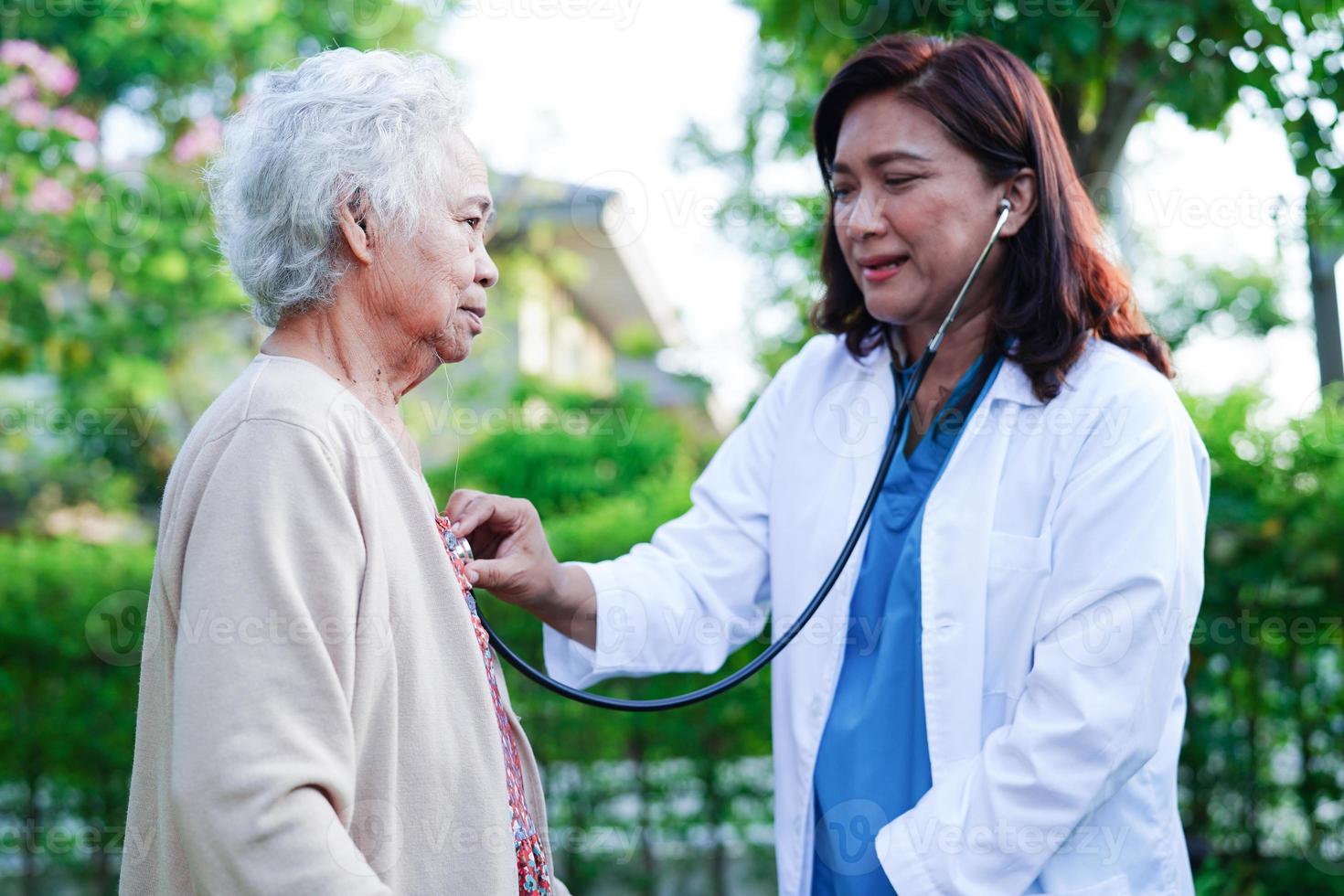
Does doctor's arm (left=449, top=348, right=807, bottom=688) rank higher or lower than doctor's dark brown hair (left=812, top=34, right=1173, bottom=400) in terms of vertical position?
lower

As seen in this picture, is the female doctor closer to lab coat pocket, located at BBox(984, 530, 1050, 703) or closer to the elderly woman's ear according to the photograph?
lab coat pocket, located at BBox(984, 530, 1050, 703)

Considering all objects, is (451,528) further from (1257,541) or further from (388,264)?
(1257,541)

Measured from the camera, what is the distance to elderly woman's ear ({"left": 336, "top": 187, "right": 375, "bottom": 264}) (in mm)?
1522

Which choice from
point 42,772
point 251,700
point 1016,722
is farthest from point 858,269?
point 42,772

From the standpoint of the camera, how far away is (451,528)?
189cm

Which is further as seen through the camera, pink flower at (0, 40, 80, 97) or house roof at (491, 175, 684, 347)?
house roof at (491, 175, 684, 347)

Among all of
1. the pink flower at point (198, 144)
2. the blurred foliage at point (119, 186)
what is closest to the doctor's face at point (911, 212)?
the blurred foliage at point (119, 186)

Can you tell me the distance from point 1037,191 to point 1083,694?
34.8 inches

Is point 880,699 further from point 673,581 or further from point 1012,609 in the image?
point 673,581

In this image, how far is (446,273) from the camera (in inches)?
63.4

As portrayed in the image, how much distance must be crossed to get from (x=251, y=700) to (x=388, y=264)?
1.90 feet

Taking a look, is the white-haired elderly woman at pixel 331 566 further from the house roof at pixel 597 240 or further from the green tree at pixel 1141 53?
the house roof at pixel 597 240

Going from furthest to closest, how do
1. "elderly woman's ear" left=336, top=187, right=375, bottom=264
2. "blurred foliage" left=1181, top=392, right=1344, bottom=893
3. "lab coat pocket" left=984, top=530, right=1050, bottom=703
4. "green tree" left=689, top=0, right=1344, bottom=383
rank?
"blurred foliage" left=1181, top=392, right=1344, bottom=893 → "green tree" left=689, top=0, right=1344, bottom=383 → "lab coat pocket" left=984, top=530, right=1050, bottom=703 → "elderly woman's ear" left=336, top=187, right=375, bottom=264

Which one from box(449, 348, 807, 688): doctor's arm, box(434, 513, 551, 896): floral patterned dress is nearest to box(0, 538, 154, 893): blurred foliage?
box(449, 348, 807, 688): doctor's arm
